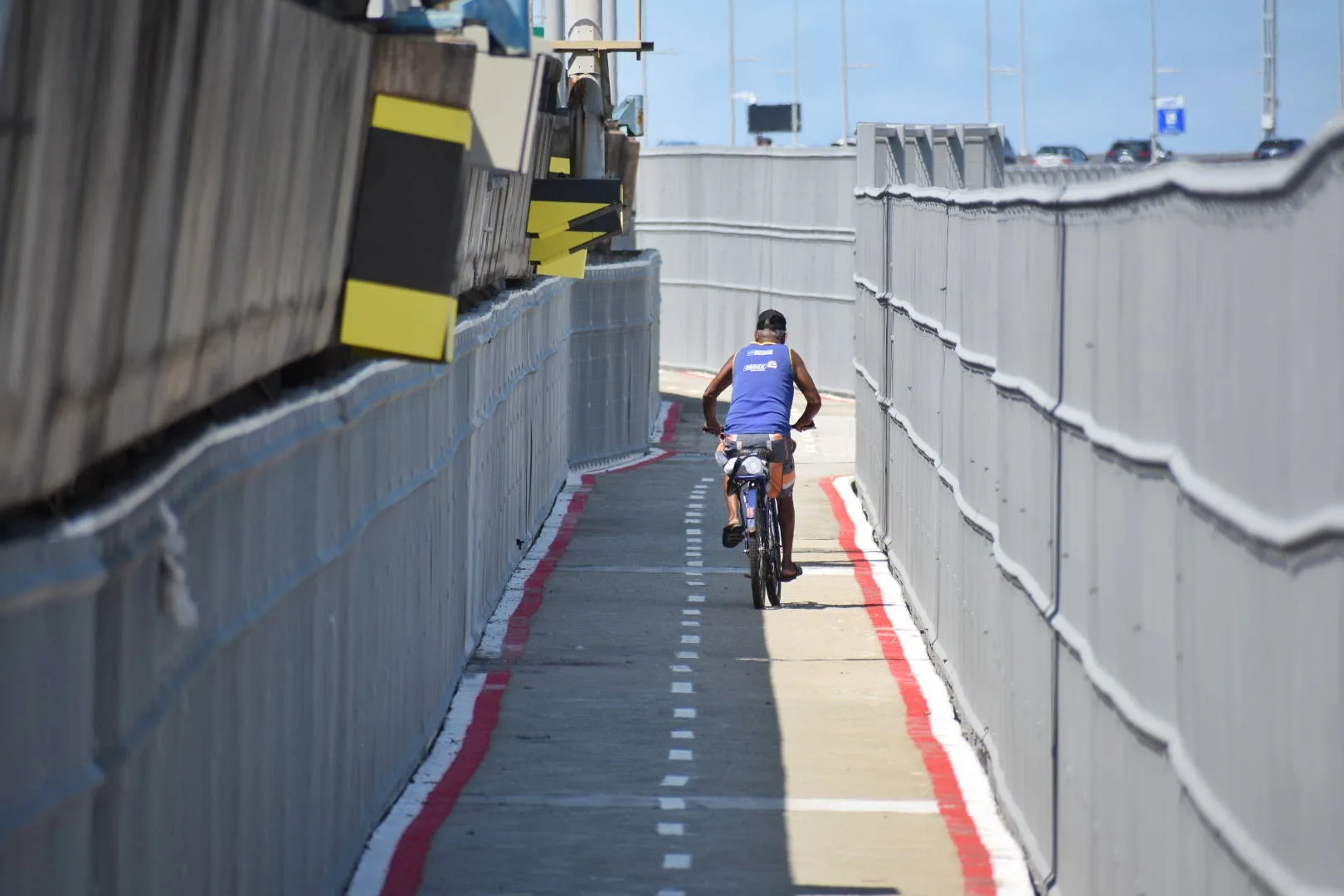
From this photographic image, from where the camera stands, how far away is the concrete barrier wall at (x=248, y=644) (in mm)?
3754

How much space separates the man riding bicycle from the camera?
535 inches

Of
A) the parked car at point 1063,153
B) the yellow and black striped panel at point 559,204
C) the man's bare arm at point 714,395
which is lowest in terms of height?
the man's bare arm at point 714,395

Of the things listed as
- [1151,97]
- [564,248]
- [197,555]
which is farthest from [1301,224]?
[1151,97]

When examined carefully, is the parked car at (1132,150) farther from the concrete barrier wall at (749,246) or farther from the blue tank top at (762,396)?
the blue tank top at (762,396)

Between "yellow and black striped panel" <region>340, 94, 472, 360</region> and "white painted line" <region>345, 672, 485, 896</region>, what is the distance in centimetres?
186

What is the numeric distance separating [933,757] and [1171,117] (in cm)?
7766

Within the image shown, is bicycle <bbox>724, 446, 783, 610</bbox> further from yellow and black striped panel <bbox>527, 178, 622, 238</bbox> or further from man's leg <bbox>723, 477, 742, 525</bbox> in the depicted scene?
yellow and black striped panel <bbox>527, 178, 622, 238</bbox>

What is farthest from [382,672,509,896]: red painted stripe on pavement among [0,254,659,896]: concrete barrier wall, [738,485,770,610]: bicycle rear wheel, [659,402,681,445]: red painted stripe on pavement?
[659,402,681,445]: red painted stripe on pavement

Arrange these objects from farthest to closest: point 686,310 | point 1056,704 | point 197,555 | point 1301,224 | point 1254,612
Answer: point 686,310, point 1056,704, point 197,555, point 1254,612, point 1301,224

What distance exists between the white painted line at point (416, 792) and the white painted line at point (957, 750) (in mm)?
2191

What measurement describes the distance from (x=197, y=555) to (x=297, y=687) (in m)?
1.42

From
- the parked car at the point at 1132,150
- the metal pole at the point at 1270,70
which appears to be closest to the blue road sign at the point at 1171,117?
the parked car at the point at 1132,150

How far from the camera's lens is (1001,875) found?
764 centimetres

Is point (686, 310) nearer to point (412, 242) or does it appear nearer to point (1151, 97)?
point (412, 242)
